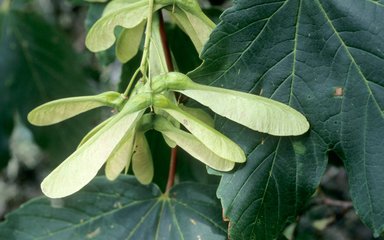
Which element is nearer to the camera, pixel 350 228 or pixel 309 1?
pixel 309 1

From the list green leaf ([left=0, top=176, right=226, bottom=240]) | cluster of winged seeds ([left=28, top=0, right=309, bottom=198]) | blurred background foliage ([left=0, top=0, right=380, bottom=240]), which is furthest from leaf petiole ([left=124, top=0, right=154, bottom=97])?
blurred background foliage ([left=0, top=0, right=380, bottom=240])

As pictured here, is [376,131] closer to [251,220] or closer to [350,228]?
[251,220]

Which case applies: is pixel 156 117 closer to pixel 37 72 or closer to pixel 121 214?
pixel 121 214

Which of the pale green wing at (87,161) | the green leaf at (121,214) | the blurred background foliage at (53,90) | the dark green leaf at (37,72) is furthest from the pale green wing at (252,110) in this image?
the dark green leaf at (37,72)

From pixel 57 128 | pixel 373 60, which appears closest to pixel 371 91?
pixel 373 60

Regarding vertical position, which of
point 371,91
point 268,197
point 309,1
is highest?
point 309,1

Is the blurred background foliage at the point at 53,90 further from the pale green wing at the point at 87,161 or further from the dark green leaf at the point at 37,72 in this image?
the pale green wing at the point at 87,161
